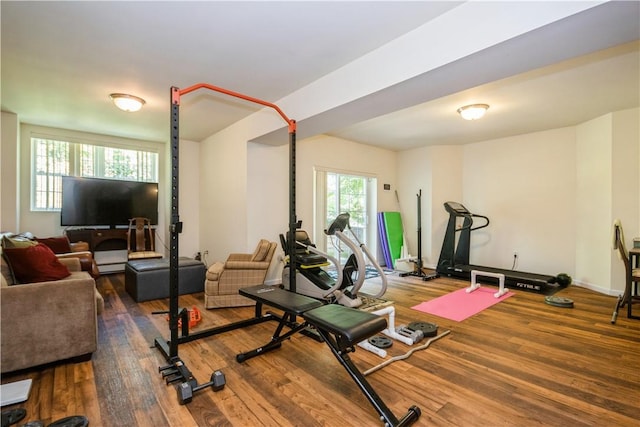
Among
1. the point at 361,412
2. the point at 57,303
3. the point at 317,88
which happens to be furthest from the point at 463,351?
the point at 57,303

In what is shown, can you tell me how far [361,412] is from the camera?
1812mm

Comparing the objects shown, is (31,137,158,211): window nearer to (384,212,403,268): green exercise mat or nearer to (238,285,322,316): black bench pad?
(238,285,322,316): black bench pad

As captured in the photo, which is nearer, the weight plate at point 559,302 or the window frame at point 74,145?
the weight plate at point 559,302

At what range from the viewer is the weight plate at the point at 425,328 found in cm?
289

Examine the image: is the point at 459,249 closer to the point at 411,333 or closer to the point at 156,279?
the point at 411,333

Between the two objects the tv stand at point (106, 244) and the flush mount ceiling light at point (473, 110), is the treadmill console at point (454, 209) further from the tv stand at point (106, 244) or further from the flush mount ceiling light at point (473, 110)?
the tv stand at point (106, 244)

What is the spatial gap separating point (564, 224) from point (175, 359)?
612cm

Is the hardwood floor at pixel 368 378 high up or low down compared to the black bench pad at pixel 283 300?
down

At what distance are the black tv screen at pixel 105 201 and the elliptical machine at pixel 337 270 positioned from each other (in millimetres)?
3361

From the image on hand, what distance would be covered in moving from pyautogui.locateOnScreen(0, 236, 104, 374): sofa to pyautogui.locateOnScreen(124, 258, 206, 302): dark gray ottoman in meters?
1.63

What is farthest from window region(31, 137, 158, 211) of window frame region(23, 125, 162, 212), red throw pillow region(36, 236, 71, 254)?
red throw pillow region(36, 236, 71, 254)

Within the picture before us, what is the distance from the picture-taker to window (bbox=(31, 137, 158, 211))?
5059mm

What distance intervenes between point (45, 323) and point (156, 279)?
6.31ft

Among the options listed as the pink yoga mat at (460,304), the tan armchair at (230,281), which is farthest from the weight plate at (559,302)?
the tan armchair at (230,281)
